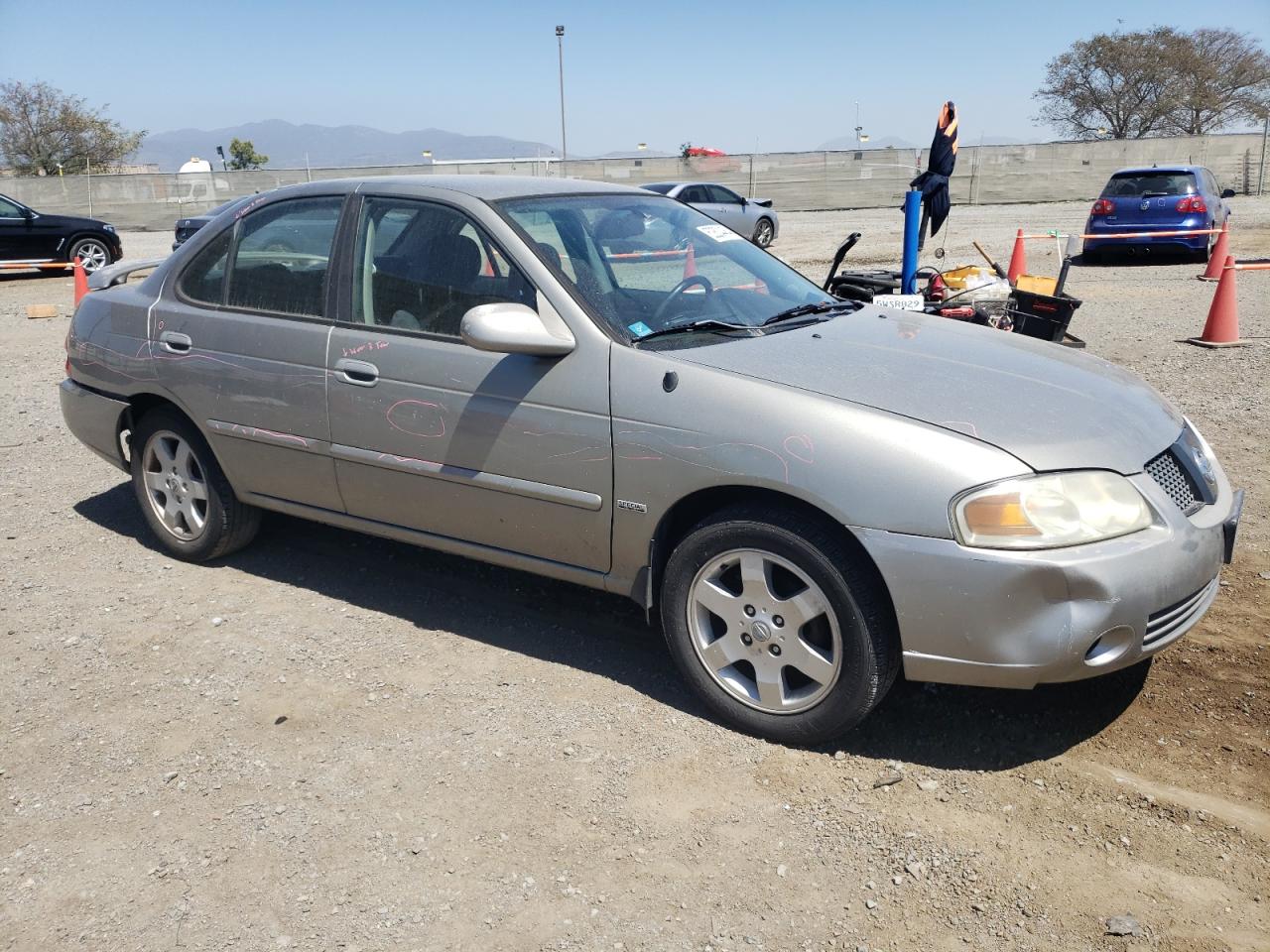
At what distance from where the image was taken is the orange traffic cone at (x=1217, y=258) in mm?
12484

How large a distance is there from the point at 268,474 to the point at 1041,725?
3209 millimetres

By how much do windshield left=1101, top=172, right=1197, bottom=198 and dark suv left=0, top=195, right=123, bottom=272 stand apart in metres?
17.2

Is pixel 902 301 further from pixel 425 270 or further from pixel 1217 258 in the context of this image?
pixel 1217 258

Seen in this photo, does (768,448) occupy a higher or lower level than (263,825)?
higher

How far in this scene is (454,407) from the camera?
385cm

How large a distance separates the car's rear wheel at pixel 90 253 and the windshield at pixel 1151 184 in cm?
1732

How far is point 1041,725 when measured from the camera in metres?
3.47

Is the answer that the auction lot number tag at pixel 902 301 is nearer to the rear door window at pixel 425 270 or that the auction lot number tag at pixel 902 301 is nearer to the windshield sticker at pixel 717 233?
the windshield sticker at pixel 717 233

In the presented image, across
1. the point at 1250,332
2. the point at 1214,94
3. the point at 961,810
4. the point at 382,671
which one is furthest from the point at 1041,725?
the point at 1214,94

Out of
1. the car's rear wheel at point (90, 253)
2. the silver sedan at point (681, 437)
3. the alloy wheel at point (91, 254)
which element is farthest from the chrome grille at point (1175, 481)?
the alloy wheel at point (91, 254)

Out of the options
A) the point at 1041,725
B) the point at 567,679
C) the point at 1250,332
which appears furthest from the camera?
the point at 1250,332

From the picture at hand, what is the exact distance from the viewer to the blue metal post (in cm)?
760

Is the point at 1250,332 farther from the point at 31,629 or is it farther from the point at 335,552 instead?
the point at 31,629

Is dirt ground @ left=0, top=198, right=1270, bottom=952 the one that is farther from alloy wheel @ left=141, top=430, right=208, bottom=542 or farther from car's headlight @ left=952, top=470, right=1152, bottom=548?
car's headlight @ left=952, top=470, right=1152, bottom=548
